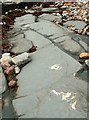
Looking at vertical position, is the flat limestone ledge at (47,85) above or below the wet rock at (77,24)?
below

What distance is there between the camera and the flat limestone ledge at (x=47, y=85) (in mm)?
2400

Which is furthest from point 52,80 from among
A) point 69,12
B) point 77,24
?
point 69,12

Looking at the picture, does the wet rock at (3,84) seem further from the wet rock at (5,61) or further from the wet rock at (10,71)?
the wet rock at (5,61)

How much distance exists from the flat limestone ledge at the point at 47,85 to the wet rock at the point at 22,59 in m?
0.06

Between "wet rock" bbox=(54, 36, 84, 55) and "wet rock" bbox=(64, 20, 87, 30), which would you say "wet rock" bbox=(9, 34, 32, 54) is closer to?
"wet rock" bbox=(54, 36, 84, 55)

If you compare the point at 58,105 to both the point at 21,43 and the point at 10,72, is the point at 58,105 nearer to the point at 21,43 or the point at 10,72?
the point at 10,72

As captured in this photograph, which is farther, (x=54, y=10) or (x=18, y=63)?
(x=54, y=10)

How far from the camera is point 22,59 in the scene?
123 inches

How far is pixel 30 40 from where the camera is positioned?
3723 millimetres

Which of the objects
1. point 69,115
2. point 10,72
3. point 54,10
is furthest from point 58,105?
point 54,10

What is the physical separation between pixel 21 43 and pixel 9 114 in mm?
1387

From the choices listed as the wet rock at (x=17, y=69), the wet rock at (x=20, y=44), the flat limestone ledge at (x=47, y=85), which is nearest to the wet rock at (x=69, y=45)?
the flat limestone ledge at (x=47, y=85)

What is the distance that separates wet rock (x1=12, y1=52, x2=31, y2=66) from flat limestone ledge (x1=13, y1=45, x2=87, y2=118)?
0.06 m

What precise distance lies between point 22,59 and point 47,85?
0.56 m
